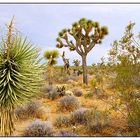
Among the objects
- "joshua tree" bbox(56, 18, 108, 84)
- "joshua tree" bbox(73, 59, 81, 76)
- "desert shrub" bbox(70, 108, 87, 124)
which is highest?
"joshua tree" bbox(56, 18, 108, 84)

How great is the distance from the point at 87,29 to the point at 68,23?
110 centimetres

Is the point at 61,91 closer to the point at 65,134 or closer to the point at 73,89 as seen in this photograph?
the point at 73,89

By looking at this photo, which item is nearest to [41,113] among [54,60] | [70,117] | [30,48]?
[70,117]

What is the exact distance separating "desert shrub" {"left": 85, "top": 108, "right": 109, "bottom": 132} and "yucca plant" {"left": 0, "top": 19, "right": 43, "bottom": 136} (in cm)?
260

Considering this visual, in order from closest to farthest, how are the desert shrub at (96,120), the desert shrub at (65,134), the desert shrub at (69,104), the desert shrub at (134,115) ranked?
the desert shrub at (134,115) → the desert shrub at (65,134) → the desert shrub at (96,120) → the desert shrub at (69,104)

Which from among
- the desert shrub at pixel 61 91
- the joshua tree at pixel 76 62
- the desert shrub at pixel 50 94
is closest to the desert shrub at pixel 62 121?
the desert shrub at pixel 50 94

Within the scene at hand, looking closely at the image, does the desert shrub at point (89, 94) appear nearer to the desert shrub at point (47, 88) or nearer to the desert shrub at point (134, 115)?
the desert shrub at point (47, 88)

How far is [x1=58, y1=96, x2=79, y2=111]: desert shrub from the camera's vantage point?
31.0ft

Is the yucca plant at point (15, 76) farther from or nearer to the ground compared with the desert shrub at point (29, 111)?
farther from the ground

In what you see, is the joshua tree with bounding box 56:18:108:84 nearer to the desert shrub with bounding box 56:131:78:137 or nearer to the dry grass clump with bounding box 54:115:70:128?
the dry grass clump with bounding box 54:115:70:128

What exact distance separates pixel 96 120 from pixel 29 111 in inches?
61.7

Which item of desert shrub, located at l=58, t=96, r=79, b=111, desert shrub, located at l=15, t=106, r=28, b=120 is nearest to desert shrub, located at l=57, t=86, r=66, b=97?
desert shrub, located at l=58, t=96, r=79, b=111

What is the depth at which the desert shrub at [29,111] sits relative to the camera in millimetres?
9109

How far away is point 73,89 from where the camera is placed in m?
10.6
